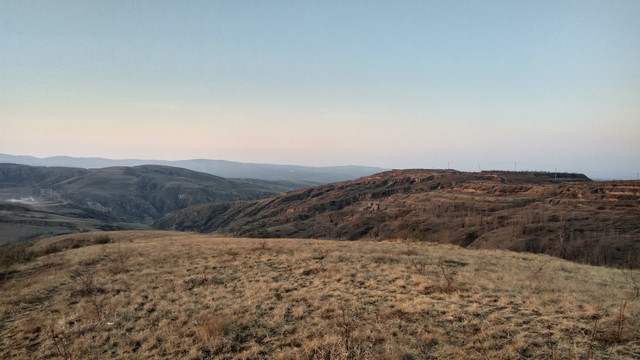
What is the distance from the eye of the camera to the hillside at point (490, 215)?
36.6 metres

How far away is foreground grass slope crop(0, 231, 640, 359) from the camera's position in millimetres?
7137

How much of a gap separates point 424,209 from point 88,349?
206ft

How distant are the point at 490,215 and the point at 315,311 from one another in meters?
52.2

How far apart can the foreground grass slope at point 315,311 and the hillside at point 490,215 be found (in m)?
24.1

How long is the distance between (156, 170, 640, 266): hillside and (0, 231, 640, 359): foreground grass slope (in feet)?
79.1

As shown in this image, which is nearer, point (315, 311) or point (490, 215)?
point (315, 311)

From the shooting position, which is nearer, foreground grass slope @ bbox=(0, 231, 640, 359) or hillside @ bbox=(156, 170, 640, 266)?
foreground grass slope @ bbox=(0, 231, 640, 359)

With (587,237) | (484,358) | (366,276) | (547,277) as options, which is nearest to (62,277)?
(366,276)

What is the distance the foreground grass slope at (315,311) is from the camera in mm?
7137

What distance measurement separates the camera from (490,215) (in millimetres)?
52344

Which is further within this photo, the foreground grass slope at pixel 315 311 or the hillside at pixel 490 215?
the hillside at pixel 490 215

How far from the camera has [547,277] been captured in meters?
14.1

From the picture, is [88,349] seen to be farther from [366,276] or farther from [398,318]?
[366,276]

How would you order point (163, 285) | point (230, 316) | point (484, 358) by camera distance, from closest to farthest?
1. point (484, 358)
2. point (230, 316)
3. point (163, 285)
